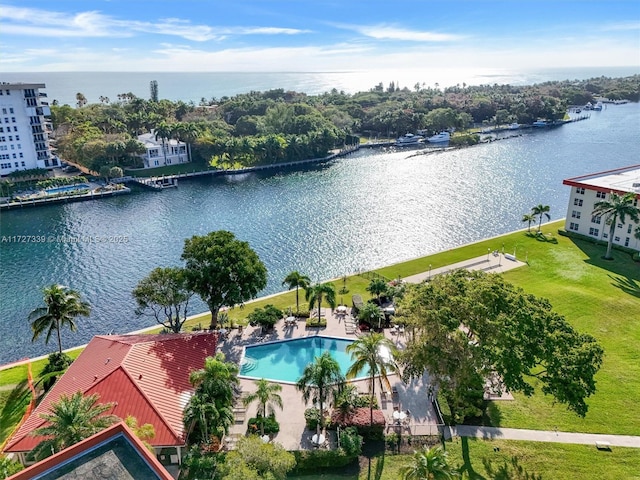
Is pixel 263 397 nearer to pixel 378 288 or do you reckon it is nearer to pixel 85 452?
pixel 85 452

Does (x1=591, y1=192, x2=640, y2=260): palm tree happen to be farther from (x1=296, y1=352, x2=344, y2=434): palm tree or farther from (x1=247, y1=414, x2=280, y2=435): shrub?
(x1=247, y1=414, x2=280, y2=435): shrub

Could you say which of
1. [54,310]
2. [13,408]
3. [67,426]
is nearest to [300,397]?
[67,426]

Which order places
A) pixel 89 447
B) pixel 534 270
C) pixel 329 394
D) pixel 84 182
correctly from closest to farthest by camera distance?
1. pixel 89 447
2. pixel 329 394
3. pixel 534 270
4. pixel 84 182

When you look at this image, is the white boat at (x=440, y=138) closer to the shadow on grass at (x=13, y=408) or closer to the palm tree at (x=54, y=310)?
the palm tree at (x=54, y=310)

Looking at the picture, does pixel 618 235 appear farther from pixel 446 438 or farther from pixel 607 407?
pixel 446 438

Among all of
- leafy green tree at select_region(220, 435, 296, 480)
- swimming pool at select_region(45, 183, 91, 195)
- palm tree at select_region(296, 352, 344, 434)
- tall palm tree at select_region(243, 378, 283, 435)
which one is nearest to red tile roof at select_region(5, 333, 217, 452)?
leafy green tree at select_region(220, 435, 296, 480)

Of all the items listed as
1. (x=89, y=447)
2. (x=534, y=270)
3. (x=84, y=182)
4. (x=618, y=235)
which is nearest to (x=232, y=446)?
(x=89, y=447)
